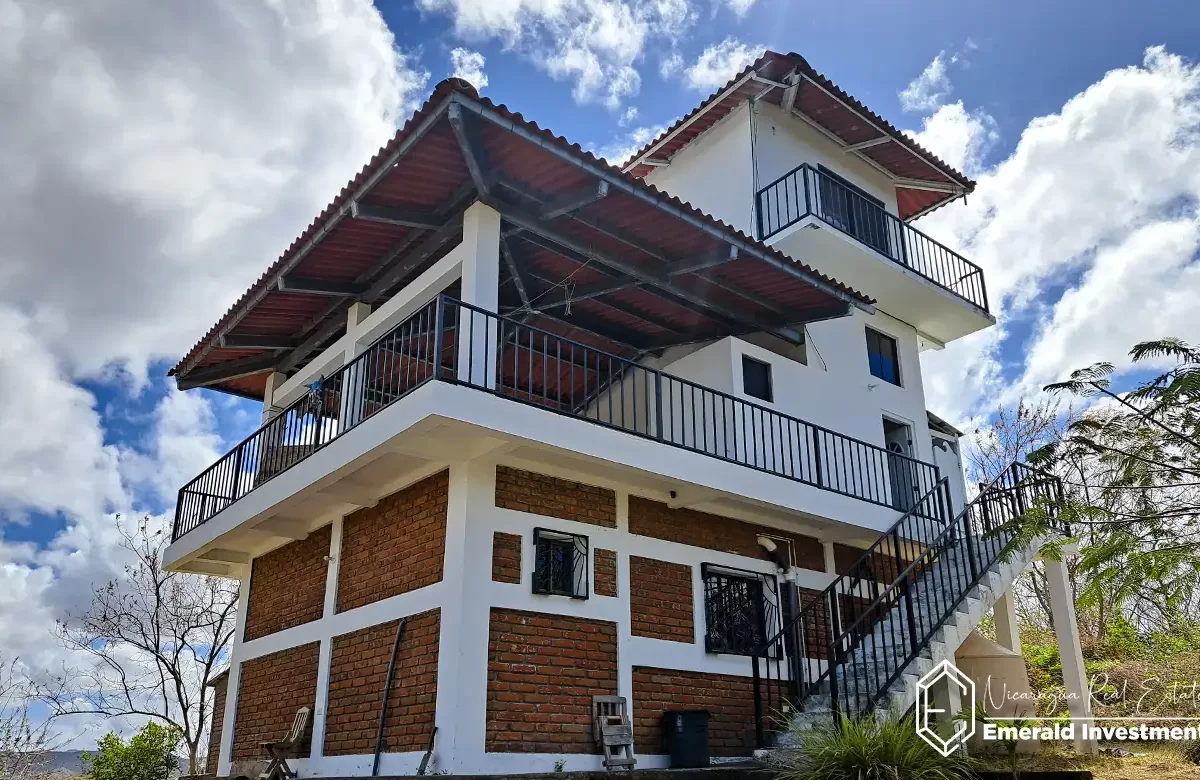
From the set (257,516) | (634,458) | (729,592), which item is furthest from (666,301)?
(257,516)

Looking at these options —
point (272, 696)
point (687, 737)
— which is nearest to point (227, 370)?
point (272, 696)

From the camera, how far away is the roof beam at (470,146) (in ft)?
24.7

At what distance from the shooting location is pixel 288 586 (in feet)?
38.0

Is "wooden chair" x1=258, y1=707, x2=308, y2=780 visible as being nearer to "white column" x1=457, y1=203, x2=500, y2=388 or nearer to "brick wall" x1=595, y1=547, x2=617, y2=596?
"brick wall" x1=595, y1=547, x2=617, y2=596

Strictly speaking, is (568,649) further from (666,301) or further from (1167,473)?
(1167,473)

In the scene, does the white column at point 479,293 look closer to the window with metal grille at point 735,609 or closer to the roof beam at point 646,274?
the roof beam at point 646,274

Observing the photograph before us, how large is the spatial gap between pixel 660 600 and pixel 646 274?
372cm

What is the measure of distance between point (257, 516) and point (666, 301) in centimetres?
563

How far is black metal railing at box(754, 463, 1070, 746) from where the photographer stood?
933 centimetres

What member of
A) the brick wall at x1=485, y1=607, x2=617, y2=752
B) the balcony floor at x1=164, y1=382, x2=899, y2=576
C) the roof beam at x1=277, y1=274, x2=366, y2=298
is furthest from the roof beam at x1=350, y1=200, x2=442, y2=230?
the brick wall at x1=485, y1=607, x2=617, y2=752

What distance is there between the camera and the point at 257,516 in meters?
10.7

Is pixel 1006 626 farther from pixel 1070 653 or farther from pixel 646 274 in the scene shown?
pixel 646 274

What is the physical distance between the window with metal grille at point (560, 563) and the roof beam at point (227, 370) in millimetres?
6162

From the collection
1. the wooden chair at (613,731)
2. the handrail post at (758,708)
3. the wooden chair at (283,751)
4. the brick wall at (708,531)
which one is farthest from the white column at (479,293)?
the handrail post at (758,708)
